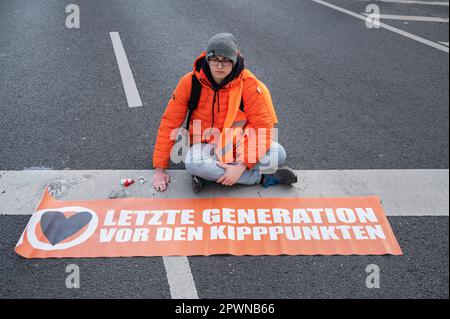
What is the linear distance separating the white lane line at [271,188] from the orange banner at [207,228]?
0.10 m

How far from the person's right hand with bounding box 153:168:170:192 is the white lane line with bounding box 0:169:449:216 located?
50mm

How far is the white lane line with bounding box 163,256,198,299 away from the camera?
2938mm

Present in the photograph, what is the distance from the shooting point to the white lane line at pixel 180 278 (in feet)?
9.64

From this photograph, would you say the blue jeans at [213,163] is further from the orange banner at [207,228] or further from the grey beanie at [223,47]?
the grey beanie at [223,47]

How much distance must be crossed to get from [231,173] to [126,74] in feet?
9.69

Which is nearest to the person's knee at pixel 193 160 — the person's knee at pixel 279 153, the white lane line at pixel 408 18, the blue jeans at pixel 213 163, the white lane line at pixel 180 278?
the blue jeans at pixel 213 163

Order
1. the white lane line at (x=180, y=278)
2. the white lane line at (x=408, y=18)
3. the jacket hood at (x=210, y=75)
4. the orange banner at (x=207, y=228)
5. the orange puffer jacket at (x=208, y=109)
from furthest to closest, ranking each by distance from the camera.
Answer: the white lane line at (x=408, y=18)
the orange puffer jacket at (x=208, y=109)
the jacket hood at (x=210, y=75)
the orange banner at (x=207, y=228)
the white lane line at (x=180, y=278)

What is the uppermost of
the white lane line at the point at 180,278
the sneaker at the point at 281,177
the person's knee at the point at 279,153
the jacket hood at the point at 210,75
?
the jacket hood at the point at 210,75

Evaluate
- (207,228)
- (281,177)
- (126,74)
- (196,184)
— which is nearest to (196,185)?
(196,184)

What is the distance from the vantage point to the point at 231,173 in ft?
12.4

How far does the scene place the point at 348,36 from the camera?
7.44 meters

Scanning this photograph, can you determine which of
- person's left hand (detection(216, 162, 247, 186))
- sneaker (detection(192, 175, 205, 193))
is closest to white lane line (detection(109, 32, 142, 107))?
sneaker (detection(192, 175, 205, 193))

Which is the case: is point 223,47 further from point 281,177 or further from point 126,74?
point 126,74
